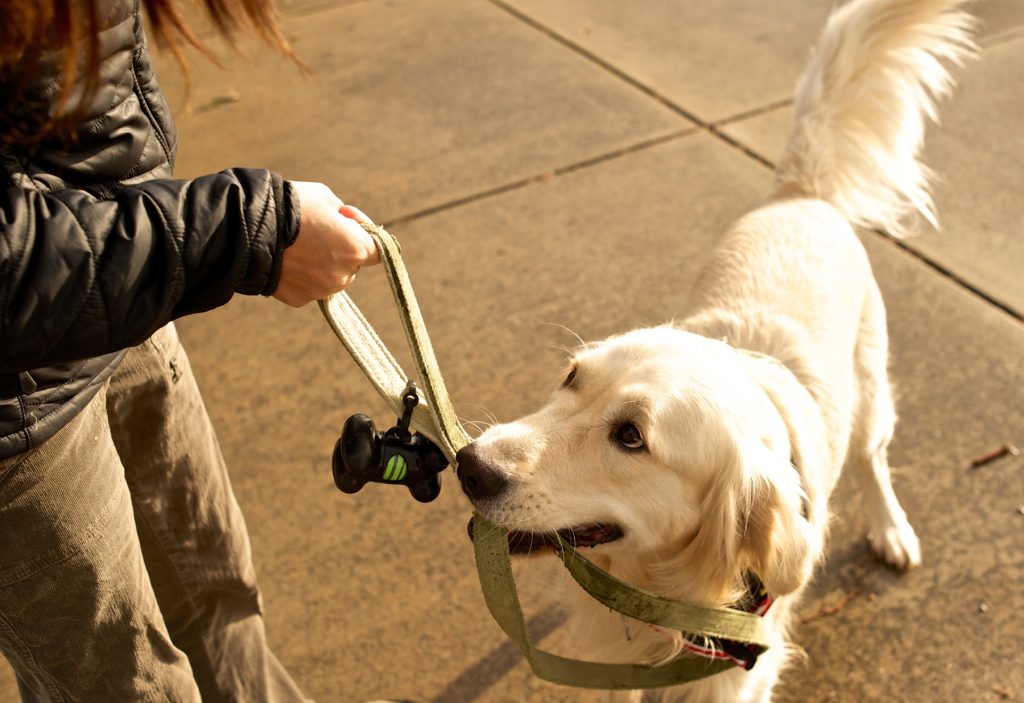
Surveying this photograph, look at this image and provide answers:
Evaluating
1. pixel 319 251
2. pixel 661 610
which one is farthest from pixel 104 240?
pixel 661 610

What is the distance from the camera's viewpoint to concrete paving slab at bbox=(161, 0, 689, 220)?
15.9ft

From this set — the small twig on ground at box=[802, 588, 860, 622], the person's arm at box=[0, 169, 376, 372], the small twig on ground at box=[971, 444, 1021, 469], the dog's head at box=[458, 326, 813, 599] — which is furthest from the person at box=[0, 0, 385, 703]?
the small twig on ground at box=[971, 444, 1021, 469]

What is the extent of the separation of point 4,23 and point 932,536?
295cm

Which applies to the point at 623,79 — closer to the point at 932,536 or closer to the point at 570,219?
the point at 570,219

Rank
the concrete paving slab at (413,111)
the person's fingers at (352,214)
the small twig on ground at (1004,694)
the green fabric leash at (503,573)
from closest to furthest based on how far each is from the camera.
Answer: the person's fingers at (352,214) < the green fabric leash at (503,573) < the small twig on ground at (1004,694) < the concrete paving slab at (413,111)

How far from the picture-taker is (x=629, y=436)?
2021 mm

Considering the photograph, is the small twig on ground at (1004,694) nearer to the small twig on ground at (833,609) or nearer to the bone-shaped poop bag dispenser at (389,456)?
the small twig on ground at (833,609)

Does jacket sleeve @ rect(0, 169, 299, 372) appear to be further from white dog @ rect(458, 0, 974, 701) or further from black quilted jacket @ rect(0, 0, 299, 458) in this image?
white dog @ rect(458, 0, 974, 701)

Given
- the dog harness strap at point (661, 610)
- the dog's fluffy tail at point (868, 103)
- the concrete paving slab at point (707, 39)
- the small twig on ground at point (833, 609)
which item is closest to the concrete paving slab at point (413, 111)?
the concrete paving slab at point (707, 39)

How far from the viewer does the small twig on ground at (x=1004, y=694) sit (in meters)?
2.54

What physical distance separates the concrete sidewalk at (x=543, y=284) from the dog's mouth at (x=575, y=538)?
30.8 inches

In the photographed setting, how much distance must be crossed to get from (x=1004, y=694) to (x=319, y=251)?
7.48 ft

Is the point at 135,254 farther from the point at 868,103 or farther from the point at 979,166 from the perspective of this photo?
the point at 979,166

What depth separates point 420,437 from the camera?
6.05ft
